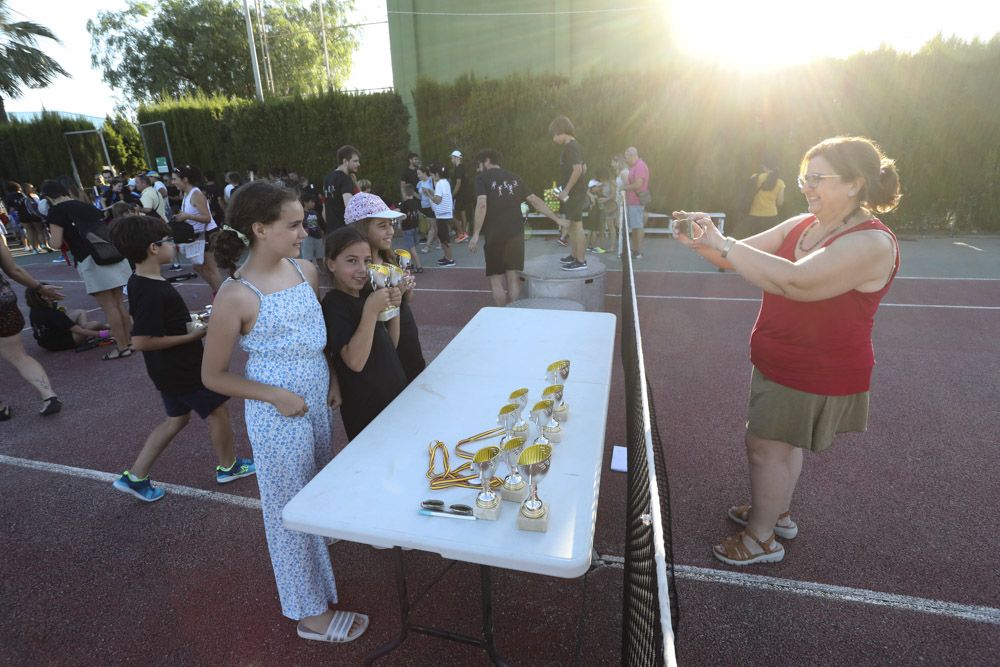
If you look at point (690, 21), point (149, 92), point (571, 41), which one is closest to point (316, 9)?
point (149, 92)

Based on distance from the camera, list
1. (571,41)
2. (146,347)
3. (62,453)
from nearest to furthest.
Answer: (146,347) < (62,453) < (571,41)

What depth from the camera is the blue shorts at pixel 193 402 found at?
3254mm

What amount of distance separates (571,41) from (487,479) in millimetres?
20025

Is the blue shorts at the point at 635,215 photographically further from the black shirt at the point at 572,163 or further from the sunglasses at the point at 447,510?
the sunglasses at the point at 447,510

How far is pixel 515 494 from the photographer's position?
70.0 inches

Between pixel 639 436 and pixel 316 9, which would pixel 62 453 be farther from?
pixel 316 9

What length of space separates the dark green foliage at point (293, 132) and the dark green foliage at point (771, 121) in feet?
8.97

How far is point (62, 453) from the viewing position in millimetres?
4355

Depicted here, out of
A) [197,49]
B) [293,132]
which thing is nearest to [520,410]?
[293,132]

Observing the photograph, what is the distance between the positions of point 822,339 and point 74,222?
7507 millimetres

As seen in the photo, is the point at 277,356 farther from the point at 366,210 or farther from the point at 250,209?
the point at 366,210

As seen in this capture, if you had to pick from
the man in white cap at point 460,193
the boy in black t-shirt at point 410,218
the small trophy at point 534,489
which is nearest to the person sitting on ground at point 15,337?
the small trophy at point 534,489

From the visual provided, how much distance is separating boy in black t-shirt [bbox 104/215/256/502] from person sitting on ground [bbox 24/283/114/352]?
178 inches

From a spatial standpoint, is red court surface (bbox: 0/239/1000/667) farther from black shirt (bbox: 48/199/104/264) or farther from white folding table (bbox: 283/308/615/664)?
black shirt (bbox: 48/199/104/264)
